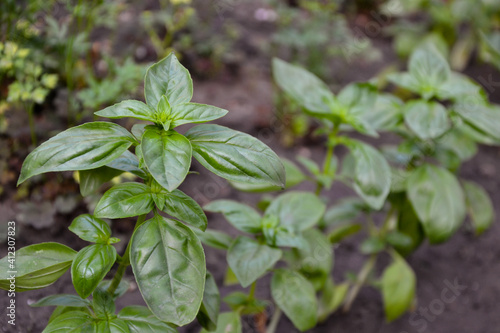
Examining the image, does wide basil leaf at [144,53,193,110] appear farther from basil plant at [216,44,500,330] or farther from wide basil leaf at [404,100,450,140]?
wide basil leaf at [404,100,450,140]

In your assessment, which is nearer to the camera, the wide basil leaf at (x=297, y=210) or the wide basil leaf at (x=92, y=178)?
the wide basil leaf at (x=92, y=178)

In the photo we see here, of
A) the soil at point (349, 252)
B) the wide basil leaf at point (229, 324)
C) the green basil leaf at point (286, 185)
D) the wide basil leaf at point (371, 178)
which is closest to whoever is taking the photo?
the wide basil leaf at point (229, 324)

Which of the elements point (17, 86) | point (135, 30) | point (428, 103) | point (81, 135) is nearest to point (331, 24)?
point (135, 30)

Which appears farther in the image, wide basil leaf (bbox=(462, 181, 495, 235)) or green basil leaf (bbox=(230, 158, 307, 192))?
wide basil leaf (bbox=(462, 181, 495, 235))

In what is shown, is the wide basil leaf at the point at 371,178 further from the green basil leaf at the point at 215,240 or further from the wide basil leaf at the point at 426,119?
the green basil leaf at the point at 215,240

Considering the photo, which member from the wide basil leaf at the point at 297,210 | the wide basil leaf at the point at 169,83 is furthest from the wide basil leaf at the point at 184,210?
the wide basil leaf at the point at 297,210

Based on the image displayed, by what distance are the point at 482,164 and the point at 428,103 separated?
1.38 meters

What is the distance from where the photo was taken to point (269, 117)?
97.0 inches

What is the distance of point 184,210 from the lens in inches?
36.4

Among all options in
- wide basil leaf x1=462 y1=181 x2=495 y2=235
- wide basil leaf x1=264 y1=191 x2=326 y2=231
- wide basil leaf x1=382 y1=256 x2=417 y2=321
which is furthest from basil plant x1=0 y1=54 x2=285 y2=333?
wide basil leaf x1=462 y1=181 x2=495 y2=235

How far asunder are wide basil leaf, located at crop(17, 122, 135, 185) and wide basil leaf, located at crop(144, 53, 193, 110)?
4.7 inches

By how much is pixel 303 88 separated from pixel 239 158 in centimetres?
71

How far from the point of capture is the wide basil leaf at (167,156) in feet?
2.64

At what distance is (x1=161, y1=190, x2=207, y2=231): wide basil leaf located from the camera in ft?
3.01
